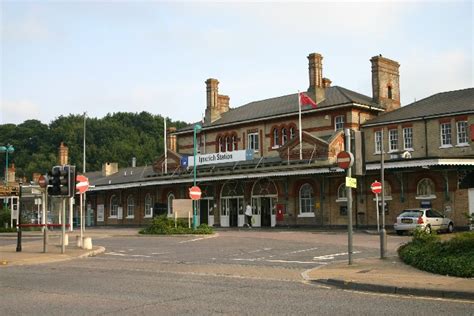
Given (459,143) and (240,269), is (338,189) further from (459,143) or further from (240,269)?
(240,269)

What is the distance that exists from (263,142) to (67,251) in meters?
28.3

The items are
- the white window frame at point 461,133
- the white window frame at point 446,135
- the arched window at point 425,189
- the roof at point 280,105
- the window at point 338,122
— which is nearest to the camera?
the arched window at point 425,189

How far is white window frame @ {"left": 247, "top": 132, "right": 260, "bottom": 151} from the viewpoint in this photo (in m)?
49.9

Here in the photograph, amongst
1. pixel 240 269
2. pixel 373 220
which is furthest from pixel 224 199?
pixel 240 269

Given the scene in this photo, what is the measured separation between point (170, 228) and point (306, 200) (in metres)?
12.3

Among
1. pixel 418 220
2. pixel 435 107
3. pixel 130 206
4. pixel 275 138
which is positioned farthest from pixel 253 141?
pixel 418 220

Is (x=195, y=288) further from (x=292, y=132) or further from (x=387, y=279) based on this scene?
(x=292, y=132)

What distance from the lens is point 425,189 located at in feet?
122

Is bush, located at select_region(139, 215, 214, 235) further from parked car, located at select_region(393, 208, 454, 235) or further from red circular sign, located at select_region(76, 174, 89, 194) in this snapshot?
parked car, located at select_region(393, 208, 454, 235)

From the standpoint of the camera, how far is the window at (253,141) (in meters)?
49.9

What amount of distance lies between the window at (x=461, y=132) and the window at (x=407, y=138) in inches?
133

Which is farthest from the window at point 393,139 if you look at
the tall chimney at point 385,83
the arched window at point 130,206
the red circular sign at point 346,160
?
the red circular sign at point 346,160

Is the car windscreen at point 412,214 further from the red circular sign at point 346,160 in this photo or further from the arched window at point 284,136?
the arched window at point 284,136

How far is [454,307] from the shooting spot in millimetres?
9625
